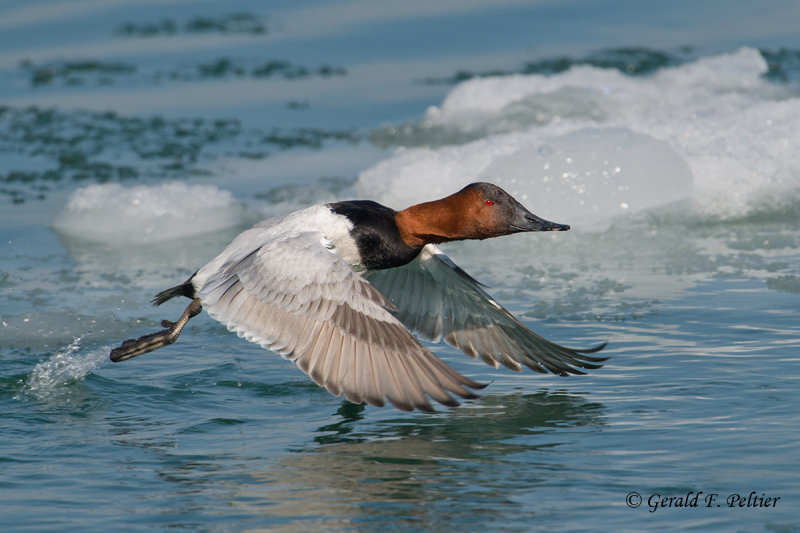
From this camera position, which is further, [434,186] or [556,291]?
[434,186]

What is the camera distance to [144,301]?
7.65 meters

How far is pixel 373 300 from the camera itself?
5301 mm

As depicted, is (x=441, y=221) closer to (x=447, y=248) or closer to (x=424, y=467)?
(x=424, y=467)

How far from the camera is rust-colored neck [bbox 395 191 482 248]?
5.89m

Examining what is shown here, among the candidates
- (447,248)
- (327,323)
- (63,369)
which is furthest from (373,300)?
(447,248)

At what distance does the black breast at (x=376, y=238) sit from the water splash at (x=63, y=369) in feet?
5.56

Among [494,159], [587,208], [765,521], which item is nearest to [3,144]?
[494,159]

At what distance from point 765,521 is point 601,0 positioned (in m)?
11.3

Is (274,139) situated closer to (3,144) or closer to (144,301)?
(3,144)

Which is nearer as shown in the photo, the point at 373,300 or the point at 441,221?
the point at 373,300

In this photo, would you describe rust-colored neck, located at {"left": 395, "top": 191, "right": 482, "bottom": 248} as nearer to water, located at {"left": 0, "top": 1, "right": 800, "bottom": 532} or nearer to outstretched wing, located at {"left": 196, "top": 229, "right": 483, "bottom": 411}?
outstretched wing, located at {"left": 196, "top": 229, "right": 483, "bottom": 411}

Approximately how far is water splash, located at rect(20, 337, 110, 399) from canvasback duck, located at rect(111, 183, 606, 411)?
27 centimetres

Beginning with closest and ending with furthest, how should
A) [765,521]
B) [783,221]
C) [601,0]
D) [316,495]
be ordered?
[765,521] < [316,495] < [783,221] < [601,0]

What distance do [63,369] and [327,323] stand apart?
1.90 metres
